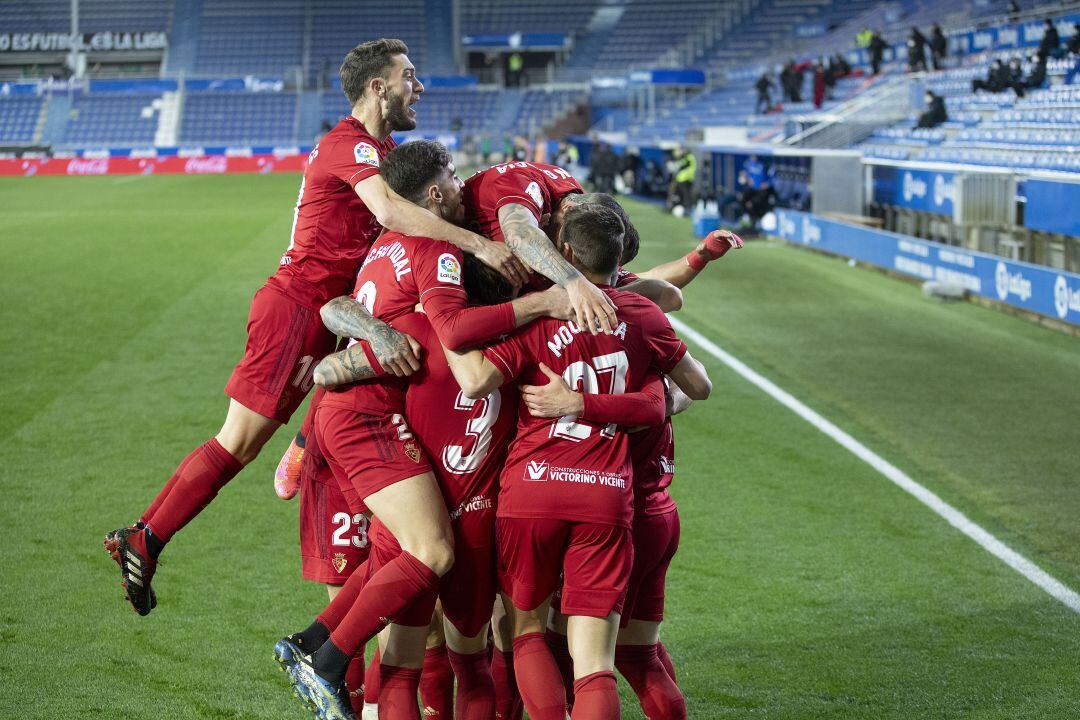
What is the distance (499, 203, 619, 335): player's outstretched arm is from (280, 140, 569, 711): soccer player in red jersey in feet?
0.20

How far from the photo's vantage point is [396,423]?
13.1ft

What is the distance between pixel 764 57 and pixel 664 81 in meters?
4.65

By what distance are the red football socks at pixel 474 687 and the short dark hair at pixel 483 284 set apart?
118cm

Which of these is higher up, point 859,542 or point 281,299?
point 281,299

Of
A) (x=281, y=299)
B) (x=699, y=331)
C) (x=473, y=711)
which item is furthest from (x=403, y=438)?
(x=699, y=331)

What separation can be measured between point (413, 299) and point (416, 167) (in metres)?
0.46

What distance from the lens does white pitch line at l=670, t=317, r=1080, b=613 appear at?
5.90 meters

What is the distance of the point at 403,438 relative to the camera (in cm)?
394

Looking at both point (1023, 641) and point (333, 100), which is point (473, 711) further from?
point (333, 100)

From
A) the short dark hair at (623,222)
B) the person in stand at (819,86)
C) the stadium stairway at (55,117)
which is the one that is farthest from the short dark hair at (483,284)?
the stadium stairway at (55,117)

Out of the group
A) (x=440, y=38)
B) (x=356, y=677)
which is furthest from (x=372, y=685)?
(x=440, y=38)

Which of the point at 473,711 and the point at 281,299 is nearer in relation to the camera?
the point at 473,711

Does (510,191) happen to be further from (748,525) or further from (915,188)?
(915,188)

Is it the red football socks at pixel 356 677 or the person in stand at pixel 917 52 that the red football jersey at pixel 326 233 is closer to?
the red football socks at pixel 356 677
